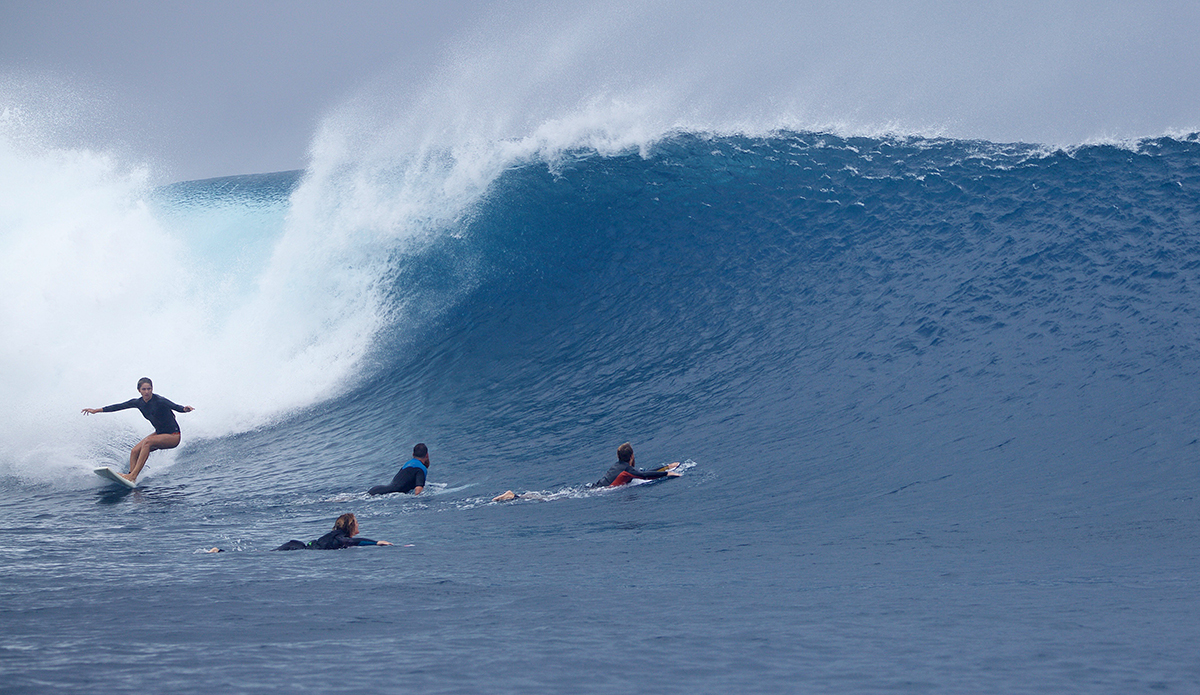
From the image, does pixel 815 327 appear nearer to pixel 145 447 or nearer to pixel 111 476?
pixel 145 447

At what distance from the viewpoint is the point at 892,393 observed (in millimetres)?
12508

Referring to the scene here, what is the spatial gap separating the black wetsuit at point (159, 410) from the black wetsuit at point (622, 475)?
6.17m

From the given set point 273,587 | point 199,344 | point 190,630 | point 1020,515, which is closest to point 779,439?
point 1020,515

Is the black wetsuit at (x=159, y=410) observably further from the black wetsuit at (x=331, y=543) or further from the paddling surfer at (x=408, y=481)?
the black wetsuit at (x=331, y=543)

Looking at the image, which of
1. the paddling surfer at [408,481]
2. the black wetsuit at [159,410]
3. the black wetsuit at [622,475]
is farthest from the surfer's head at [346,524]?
the black wetsuit at [159,410]

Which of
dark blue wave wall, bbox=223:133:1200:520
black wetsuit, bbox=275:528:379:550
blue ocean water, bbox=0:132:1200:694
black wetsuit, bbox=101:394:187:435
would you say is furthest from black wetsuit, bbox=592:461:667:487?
black wetsuit, bbox=101:394:187:435

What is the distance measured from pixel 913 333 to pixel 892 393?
195cm

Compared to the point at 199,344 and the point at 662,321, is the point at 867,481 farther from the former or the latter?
the point at 199,344

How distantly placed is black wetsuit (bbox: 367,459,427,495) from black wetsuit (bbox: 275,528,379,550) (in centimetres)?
266

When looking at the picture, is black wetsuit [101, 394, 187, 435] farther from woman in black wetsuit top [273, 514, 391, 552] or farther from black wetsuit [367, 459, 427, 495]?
woman in black wetsuit top [273, 514, 391, 552]

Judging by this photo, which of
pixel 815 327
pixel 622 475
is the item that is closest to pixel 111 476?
pixel 622 475

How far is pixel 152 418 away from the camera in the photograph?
12.6 meters

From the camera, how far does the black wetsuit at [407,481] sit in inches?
431

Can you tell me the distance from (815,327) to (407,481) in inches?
293
